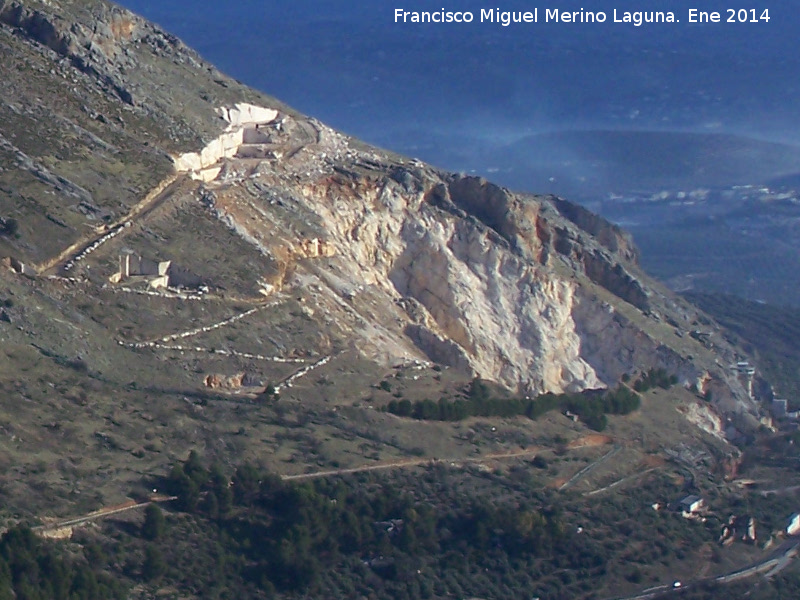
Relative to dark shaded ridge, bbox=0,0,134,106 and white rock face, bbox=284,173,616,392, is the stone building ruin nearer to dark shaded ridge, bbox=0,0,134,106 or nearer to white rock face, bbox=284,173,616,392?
white rock face, bbox=284,173,616,392

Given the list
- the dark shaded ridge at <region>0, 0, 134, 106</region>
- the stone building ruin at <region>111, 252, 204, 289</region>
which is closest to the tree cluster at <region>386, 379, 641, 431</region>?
the stone building ruin at <region>111, 252, 204, 289</region>

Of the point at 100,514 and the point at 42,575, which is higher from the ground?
the point at 100,514

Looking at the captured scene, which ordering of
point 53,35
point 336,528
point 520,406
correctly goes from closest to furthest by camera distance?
point 336,528, point 520,406, point 53,35

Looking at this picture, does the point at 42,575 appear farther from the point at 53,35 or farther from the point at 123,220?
the point at 53,35


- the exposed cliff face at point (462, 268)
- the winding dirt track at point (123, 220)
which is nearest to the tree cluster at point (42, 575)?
the winding dirt track at point (123, 220)

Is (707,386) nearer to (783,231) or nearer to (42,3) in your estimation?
(42,3)

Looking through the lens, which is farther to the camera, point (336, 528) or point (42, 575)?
point (336, 528)

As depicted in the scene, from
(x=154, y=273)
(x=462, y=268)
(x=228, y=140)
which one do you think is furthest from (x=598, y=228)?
(x=154, y=273)

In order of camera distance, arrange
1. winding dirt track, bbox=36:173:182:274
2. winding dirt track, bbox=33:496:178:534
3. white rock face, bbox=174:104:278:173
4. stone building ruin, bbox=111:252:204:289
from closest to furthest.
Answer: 1. winding dirt track, bbox=33:496:178:534
2. winding dirt track, bbox=36:173:182:274
3. stone building ruin, bbox=111:252:204:289
4. white rock face, bbox=174:104:278:173

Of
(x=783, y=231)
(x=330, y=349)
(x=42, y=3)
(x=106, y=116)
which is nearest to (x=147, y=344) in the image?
Answer: (x=330, y=349)

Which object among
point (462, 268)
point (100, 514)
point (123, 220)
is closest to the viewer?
point (100, 514)

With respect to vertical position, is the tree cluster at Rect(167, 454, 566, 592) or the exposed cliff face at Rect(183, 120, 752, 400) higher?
the exposed cliff face at Rect(183, 120, 752, 400)
